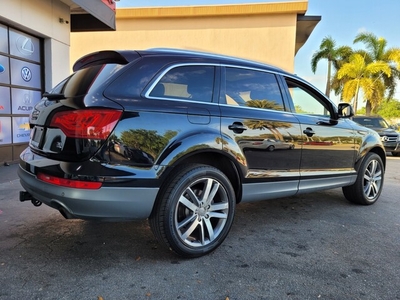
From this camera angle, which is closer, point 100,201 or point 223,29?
point 100,201

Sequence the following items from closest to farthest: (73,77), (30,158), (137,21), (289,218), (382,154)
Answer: (30,158)
(73,77)
(289,218)
(382,154)
(137,21)

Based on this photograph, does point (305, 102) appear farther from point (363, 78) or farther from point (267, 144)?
point (363, 78)

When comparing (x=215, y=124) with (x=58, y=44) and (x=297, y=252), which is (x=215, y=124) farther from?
(x=58, y=44)

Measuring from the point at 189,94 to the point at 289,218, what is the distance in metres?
2.18

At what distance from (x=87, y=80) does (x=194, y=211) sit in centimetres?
144

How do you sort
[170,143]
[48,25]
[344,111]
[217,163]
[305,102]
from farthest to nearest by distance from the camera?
1. [48,25]
2. [344,111]
3. [305,102]
4. [217,163]
5. [170,143]

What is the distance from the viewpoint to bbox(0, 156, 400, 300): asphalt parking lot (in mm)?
2352

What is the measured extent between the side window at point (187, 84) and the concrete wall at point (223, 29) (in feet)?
38.6

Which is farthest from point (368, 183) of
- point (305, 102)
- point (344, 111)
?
point (305, 102)

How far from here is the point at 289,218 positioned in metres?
4.07

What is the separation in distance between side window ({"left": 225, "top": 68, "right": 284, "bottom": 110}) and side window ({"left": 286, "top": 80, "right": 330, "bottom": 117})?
11.3 inches

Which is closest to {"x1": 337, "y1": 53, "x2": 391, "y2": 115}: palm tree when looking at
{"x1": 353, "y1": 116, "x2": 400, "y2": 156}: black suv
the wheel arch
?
{"x1": 353, "y1": 116, "x2": 400, "y2": 156}: black suv

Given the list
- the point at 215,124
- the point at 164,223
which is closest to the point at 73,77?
Answer: the point at 215,124

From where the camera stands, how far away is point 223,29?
14.1m
